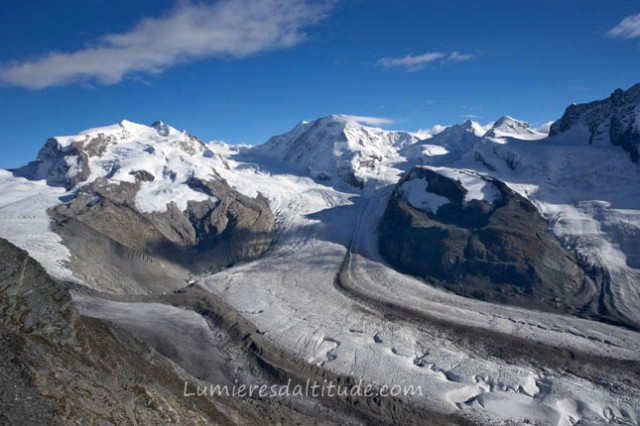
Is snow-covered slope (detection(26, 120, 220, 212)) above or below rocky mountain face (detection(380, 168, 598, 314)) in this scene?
above

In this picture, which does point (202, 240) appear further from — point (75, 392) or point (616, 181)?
point (616, 181)

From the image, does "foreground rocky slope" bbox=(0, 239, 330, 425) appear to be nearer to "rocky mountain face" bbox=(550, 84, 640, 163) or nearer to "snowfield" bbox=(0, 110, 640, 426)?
"snowfield" bbox=(0, 110, 640, 426)

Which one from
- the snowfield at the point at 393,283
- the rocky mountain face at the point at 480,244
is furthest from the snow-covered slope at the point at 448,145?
the rocky mountain face at the point at 480,244

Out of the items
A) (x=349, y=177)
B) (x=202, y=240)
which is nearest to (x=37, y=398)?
(x=202, y=240)

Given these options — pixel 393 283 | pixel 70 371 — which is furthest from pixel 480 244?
pixel 70 371

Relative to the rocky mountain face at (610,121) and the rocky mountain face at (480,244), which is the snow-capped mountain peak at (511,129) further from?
the rocky mountain face at (480,244)

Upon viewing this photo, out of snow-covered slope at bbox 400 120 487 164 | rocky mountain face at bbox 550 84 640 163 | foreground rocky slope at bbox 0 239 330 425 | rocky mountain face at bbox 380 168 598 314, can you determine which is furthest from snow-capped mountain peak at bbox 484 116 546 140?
foreground rocky slope at bbox 0 239 330 425
